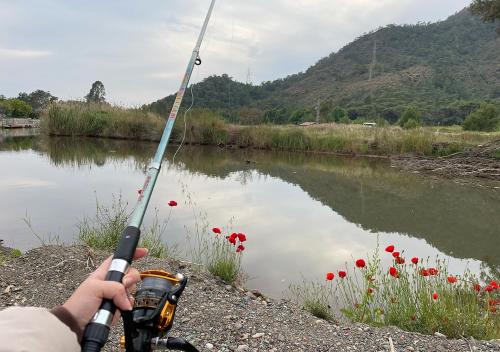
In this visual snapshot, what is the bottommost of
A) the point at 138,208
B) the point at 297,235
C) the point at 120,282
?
the point at 297,235

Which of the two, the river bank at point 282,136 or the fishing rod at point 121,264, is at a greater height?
the river bank at point 282,136

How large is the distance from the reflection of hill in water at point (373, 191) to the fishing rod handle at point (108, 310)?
598 cm

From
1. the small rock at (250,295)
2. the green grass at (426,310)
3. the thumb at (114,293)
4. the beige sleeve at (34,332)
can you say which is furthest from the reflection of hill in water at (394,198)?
the beige sleeve at (34,332)

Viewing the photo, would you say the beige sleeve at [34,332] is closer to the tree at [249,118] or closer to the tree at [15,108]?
the tree at [249,118]

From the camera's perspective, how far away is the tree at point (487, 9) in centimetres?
1420

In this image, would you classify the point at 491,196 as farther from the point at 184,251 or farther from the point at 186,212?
the point at 184,251

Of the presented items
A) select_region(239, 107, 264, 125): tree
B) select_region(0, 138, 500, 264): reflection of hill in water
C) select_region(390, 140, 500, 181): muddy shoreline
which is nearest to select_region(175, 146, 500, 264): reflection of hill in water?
select_region(0, 138, 500, 264): reflection of hill in water

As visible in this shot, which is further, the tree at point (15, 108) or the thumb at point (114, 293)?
the tree at point (15, 108)

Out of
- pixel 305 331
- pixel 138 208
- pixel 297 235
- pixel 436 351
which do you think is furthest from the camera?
pixel 297 235

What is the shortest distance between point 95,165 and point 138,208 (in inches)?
469

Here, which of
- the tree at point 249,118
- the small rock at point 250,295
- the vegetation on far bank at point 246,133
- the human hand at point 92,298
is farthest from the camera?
the tree at point 249,118

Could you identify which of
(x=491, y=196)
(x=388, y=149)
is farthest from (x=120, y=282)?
(x=388, y=149)

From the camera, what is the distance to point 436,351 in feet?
8.95

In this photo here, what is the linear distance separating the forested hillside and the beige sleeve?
1457 inches
